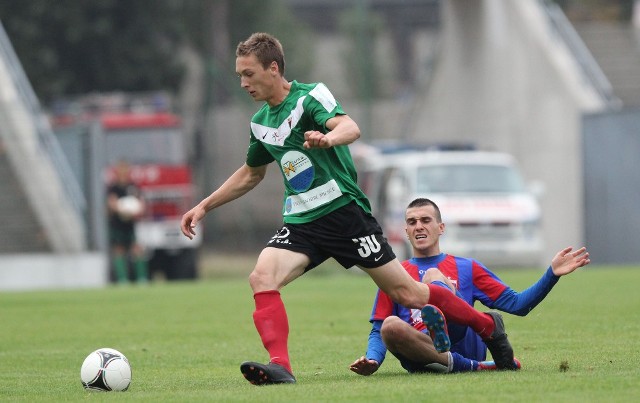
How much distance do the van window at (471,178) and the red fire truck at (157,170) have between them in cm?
627

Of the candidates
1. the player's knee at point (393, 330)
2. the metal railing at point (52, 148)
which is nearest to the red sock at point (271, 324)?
the player's knee at point (393, 330)

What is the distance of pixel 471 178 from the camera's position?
26.8 m

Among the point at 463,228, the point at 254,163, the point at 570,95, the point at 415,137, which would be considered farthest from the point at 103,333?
the point at 415,137

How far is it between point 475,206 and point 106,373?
18460 mm

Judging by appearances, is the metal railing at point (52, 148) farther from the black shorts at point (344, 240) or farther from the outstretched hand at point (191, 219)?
the black shorts at point (344, 240)

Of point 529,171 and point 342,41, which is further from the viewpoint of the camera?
point 342,41

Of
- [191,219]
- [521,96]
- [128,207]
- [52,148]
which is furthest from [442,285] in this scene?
[521,96]

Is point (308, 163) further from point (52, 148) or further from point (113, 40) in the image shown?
point (113, 40)

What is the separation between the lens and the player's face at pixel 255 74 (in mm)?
8430

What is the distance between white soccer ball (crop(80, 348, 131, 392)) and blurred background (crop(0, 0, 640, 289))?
19288 millimetres

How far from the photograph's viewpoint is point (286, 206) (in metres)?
8.66

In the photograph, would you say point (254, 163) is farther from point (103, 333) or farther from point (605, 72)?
point (605, 72)

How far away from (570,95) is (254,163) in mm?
24959

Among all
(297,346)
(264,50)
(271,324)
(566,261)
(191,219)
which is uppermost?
(264,50)
